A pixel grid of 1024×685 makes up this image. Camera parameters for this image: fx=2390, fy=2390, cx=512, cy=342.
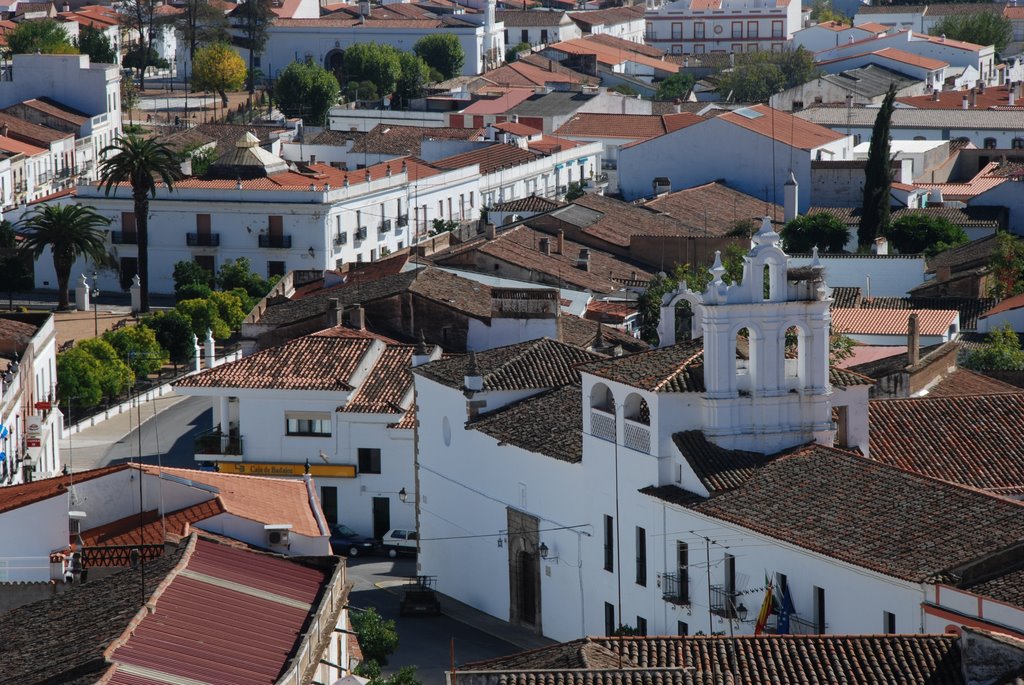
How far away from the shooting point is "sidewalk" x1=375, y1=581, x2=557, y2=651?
40531 millimetres

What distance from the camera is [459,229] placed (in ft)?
254

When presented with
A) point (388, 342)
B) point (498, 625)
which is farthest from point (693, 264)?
point (498, 625)

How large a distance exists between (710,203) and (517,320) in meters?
32.9

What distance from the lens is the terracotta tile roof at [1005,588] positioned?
92.3ft

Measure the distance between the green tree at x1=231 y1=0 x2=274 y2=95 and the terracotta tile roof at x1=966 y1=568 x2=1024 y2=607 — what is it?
12075 cm

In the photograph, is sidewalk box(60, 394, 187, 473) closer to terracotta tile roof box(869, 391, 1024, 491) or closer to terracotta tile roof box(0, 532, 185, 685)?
terracotta tile roof box(869, 391, 1024, 491)

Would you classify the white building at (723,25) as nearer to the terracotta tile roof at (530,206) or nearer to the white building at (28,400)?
the terracotta tile roof at (530,206)

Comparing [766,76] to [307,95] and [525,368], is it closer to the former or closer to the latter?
[307,95]

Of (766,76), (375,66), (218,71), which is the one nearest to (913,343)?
(766,76)

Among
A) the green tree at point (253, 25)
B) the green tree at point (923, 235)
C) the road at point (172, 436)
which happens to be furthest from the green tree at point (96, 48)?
the road at point (172, 436)

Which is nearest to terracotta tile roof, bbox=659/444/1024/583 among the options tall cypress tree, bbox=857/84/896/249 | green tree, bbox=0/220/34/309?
tall cypress tree, bbox=857/84/896/249

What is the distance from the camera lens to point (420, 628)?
41.5m

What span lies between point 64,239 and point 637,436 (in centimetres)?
4123

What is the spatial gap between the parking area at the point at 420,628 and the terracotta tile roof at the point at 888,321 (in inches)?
539
